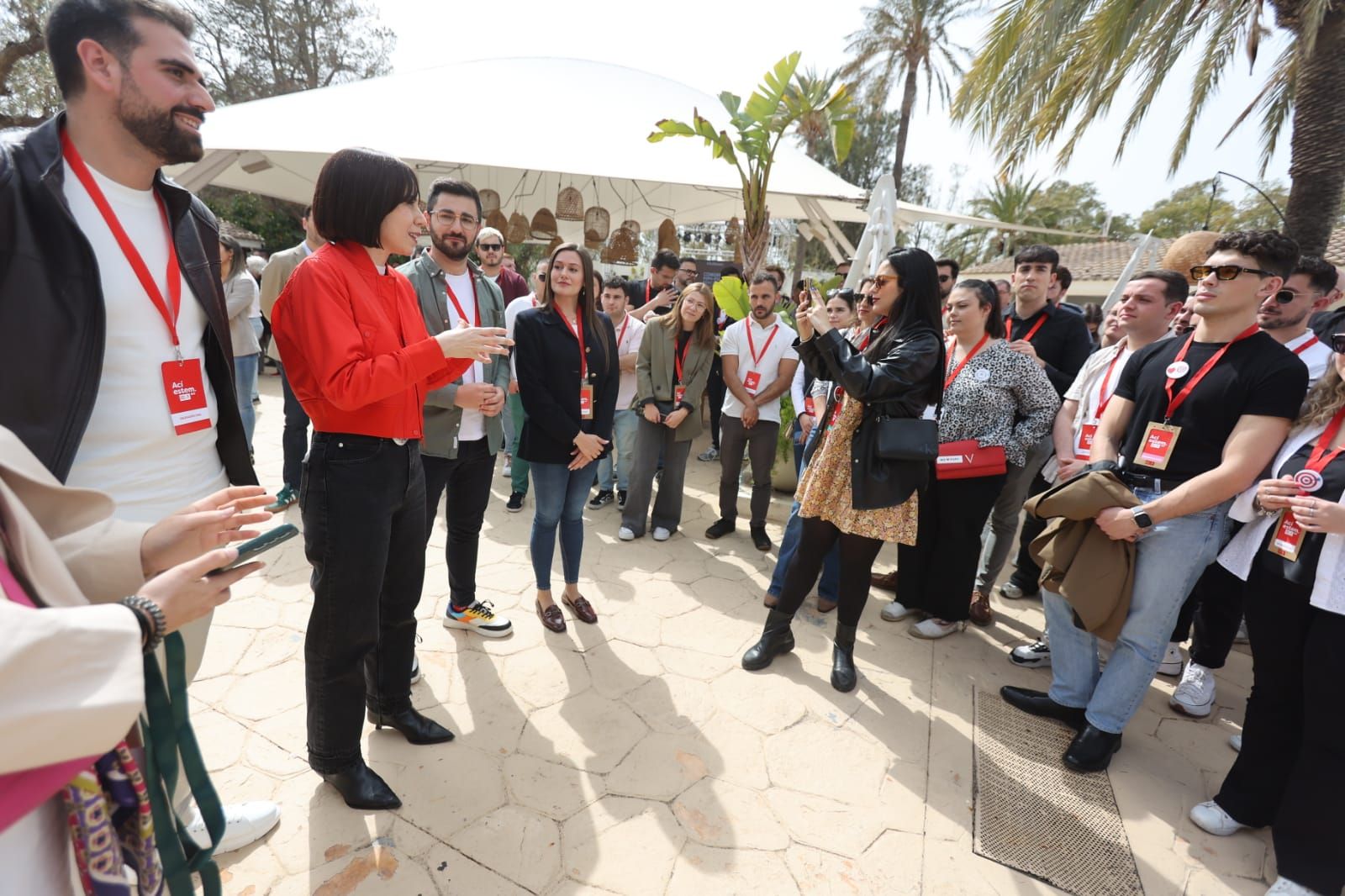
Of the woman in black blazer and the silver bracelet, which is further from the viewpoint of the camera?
the woman in black blazer

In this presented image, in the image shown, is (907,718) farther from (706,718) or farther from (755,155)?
(755,155)

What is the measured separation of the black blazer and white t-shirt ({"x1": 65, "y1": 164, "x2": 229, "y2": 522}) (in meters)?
1.61

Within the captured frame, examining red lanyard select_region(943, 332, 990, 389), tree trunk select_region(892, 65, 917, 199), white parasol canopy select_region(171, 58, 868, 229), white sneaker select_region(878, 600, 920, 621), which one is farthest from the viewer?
tree trunk select_region(892, 65, 917, 199)

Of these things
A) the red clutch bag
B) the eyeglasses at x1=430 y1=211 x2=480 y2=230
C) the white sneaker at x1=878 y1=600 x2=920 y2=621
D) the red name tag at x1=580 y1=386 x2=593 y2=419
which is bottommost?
the white sneaker at x1=878 y1=600 x2=920 y2=621

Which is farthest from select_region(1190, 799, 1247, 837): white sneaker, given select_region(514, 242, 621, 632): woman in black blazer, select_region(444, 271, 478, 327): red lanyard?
select_region(444, 271, 478, 327): red lanyard

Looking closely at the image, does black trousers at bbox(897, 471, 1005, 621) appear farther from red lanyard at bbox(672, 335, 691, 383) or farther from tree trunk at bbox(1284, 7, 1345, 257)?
tree trunk at bbox(1284, 7, 1345, 257)

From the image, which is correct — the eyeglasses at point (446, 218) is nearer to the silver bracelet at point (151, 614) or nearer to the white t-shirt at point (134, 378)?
the white t-shirt at point (134, 378)

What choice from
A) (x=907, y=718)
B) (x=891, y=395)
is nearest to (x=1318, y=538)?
(x=891, y=395)

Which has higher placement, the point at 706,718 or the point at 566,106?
the point at 566,106

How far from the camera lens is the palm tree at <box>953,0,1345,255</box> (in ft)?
20.1

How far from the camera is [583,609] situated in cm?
364

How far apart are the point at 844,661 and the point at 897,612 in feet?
3.15

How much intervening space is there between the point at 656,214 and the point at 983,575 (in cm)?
991

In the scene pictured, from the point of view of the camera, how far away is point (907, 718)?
303cm
